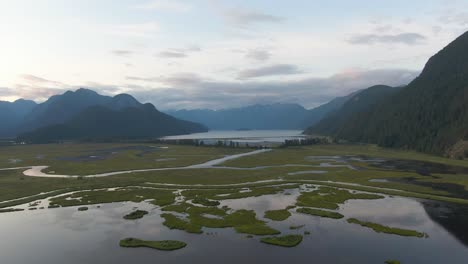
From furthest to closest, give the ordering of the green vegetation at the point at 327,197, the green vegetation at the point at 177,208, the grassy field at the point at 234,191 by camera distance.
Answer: the green vegetation at the point at 327,197, the green vegetation at the point at 177,208, the grassy field at the point at 234,191

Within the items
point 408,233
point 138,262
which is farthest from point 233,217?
point 408,233

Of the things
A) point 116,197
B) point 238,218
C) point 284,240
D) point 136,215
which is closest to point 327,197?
point 238,218

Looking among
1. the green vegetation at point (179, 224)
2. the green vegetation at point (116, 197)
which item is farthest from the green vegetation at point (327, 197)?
the green vegetation at point (116, 197)

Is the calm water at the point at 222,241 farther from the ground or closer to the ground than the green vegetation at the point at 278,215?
closer to the ground

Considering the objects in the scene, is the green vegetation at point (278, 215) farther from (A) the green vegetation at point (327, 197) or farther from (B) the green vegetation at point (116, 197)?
(B) the green vegetation at point (116, 197)

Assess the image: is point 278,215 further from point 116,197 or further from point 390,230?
point 116,197

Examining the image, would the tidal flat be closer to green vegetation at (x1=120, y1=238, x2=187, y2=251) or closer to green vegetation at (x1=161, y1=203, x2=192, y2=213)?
green vegetation at (x1=161, y1=203, x2=192, y2=213)

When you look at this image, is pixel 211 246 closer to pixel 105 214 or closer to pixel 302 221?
pixel 302 221
